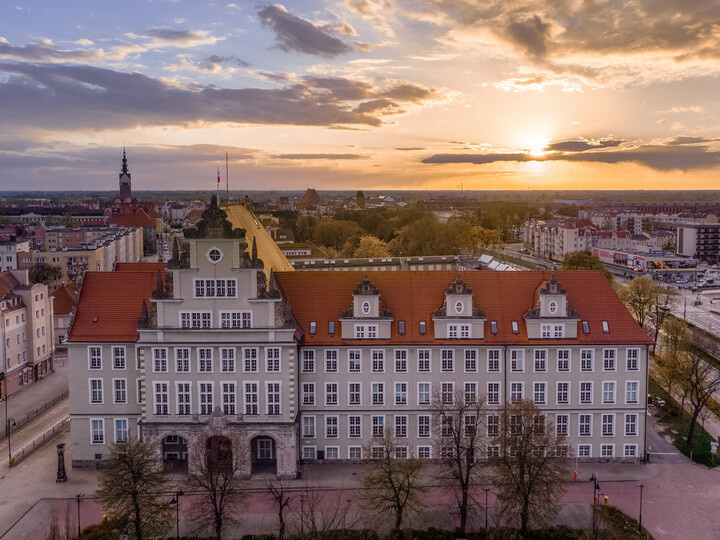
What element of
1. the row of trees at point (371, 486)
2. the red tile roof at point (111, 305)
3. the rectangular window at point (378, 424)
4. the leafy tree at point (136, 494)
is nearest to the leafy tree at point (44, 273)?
the red tile roof at point (111, 305)

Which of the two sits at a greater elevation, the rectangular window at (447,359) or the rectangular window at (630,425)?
the rectangular window at (447,359)

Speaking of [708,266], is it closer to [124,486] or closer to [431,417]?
[431,417]

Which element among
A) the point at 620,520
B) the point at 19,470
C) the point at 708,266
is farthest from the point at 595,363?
the point at 708,266

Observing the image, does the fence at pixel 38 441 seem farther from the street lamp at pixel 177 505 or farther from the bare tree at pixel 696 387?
the bare tree at pixel 696 387

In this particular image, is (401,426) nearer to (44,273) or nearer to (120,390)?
(120,390)

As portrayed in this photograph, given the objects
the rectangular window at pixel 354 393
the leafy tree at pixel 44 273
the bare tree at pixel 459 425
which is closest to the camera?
the bare tree at pixel 459 425

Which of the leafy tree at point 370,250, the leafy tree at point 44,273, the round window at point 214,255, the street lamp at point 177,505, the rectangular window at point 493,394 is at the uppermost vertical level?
the round window at point 214,255

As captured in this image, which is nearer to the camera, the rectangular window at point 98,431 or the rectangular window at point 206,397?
the rectangular window at point 206,397
